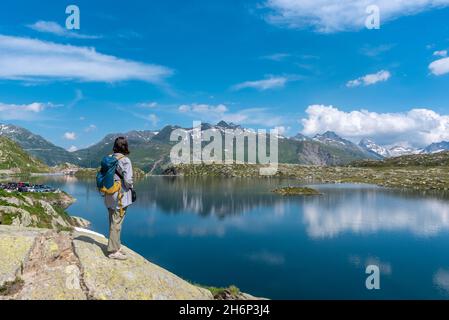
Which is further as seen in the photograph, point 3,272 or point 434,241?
point 434,241

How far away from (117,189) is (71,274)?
4.11m

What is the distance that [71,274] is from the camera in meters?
15.3

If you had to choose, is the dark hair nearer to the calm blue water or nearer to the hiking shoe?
the hiking shoe

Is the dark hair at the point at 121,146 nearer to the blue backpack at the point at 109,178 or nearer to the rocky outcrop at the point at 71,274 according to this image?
the blue backpack at the point at 109,178

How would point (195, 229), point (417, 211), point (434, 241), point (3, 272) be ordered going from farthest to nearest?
1. point (417, 211)
2. point (195, 229)
3. point (434, 241)
4. point (3, 272)

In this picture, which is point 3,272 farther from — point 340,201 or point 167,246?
point 340,201

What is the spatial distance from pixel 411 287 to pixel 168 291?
38950mm

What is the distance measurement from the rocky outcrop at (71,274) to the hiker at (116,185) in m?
0.94

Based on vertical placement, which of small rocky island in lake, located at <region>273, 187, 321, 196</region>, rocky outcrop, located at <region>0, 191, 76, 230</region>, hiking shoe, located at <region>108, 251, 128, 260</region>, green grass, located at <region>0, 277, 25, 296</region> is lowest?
small rocky island in lake, located at <region>273, 187, 321, 196</region>

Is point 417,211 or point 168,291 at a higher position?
point 168,291

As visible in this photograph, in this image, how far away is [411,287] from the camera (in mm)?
44406

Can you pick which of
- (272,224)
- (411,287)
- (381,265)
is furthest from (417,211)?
(411,287)

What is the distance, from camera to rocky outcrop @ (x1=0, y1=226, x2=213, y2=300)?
47.5ft

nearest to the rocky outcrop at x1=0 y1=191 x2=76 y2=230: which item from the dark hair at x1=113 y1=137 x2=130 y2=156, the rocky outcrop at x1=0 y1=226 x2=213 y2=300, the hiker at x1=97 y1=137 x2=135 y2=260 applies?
the rocky outcrop at x1=0 y1=226 x2=213 y2=300
